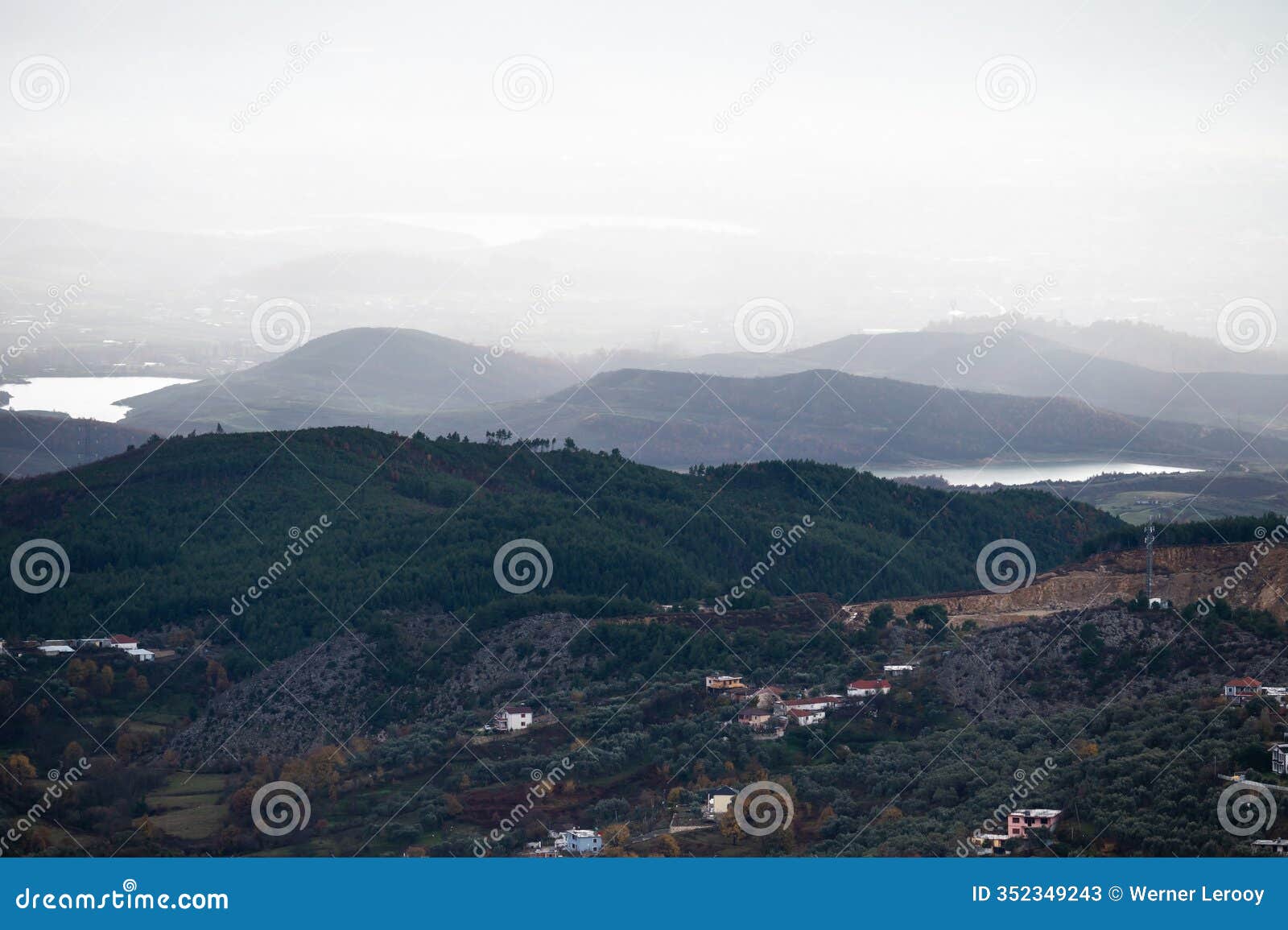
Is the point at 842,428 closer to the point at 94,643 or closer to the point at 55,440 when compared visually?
the point at 55,440

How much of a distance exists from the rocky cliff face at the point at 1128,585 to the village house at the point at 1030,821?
20.4 metres

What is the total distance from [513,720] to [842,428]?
455ft

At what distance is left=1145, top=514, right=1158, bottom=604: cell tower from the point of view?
2087 inches

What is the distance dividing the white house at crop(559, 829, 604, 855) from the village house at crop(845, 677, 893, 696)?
40.7ft

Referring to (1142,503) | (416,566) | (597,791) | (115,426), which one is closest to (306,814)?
(597,791)

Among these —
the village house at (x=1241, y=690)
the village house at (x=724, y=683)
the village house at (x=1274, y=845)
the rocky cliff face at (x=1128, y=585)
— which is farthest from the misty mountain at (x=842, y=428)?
the village house at (x=1274, y=845)

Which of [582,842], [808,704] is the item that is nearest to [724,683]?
[808,704]

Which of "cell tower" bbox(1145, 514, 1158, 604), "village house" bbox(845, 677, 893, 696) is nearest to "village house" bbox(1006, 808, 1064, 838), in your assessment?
"village house" bbox(845, 677, 893, 696)

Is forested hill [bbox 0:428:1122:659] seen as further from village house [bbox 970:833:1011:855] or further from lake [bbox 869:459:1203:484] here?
lake [bbox 869:459:1203:484]

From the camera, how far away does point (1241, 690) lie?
40.9 metres

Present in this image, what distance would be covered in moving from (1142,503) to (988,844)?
92.5 meters

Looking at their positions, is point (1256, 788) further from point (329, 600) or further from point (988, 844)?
point (329, 600)

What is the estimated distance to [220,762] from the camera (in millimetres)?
46938

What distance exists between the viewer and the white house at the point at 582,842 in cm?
3441
